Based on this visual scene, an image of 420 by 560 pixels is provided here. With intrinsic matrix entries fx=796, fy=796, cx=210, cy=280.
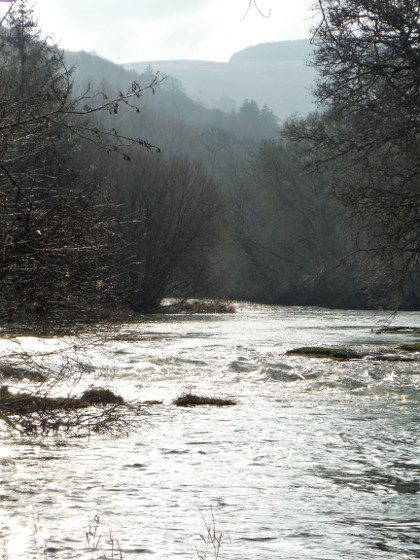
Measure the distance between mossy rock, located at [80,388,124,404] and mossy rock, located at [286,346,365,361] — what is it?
7.75 m

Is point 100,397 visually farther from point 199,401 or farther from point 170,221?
point 170,221

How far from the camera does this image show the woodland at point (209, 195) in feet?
27.0

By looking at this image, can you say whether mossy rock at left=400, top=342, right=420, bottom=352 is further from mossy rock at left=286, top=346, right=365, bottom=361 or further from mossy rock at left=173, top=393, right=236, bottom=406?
mossy rock at left=173, top=393, right=236, bottom=406

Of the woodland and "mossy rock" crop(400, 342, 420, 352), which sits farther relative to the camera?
"mossy rock" crop(400, 342, 420, 352)

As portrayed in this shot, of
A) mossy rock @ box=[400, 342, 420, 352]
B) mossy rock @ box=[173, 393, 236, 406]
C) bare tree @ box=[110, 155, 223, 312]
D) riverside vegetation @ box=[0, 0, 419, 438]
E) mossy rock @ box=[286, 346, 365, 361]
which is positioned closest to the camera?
riverside vegetation @ box=[0, 0, 419, 438]

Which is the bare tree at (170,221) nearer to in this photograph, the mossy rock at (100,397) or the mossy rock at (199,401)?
the mossy rock at (199,401)

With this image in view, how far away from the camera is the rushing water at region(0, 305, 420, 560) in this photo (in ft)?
20.7

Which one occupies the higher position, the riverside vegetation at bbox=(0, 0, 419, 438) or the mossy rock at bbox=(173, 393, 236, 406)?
the riverside vegetation at bbox=(0, 0, 419, 438)

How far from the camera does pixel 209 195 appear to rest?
1606 inches

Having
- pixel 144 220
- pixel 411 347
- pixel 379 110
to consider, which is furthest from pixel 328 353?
pixel 144 220

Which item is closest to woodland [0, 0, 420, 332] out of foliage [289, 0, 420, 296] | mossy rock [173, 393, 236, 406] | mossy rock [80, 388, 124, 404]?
foliage [289, 0, 420, 296]

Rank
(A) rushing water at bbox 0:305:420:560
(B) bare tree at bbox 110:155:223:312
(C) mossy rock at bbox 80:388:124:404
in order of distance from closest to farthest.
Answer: (A) rushing water at bbox 0:305:420:560 → (C) mossy rock at bbox 80:388:124:404 → (B) bare tree at bbox 110:155:223:312

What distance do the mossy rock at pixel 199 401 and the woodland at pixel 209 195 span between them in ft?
7.22

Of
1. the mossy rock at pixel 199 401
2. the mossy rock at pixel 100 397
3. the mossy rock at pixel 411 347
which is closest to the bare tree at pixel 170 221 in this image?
Result: the mossy rock at pixel 411 347
